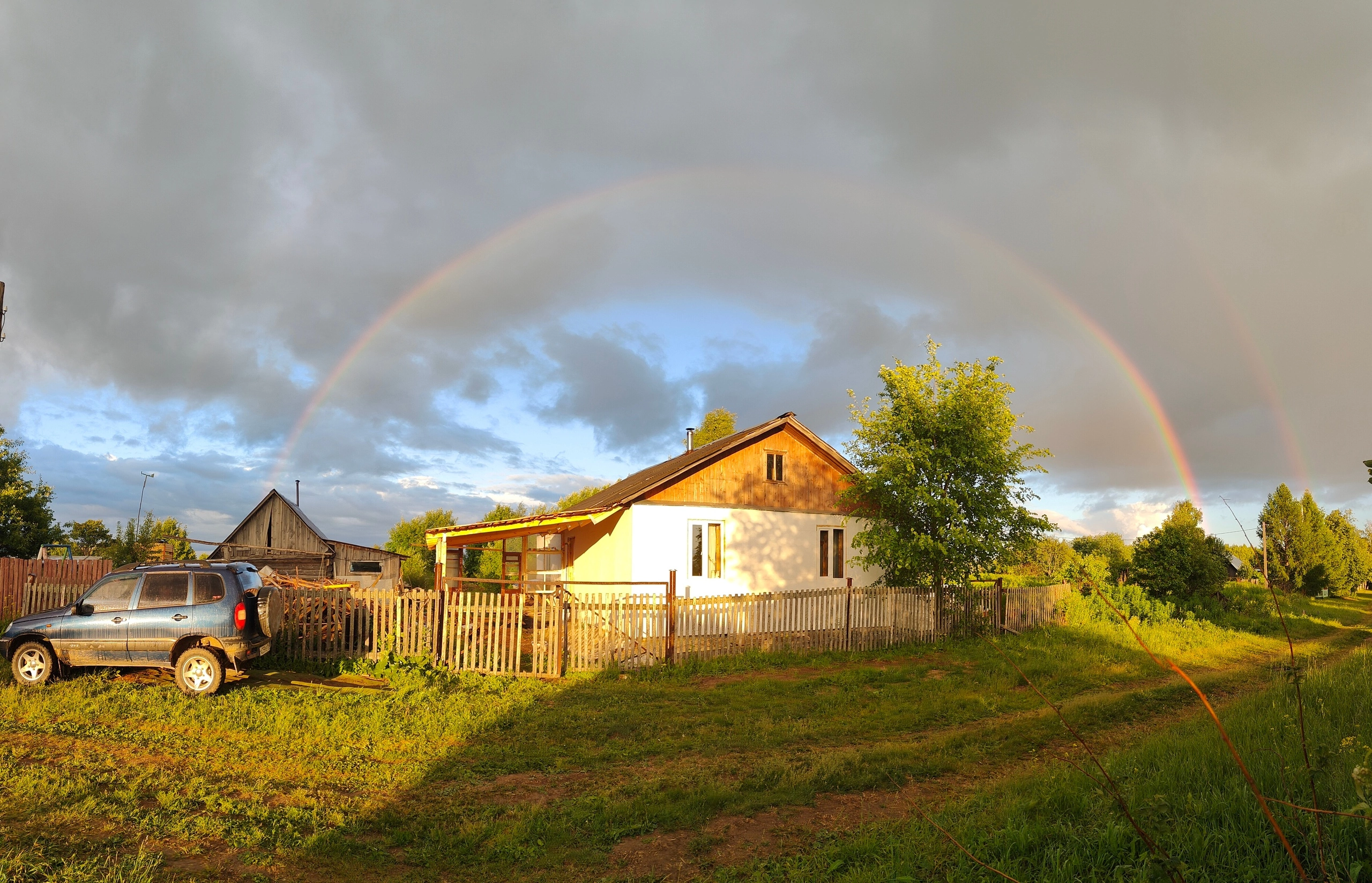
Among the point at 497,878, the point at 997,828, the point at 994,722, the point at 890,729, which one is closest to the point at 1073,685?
the point at 994,722

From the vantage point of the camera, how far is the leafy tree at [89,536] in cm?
4285

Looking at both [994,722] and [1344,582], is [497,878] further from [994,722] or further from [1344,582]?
[1344,582]

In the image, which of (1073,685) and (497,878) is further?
(1073,685)

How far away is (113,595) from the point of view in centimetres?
1216

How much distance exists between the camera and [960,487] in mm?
19062

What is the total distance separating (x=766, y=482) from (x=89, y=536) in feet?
155

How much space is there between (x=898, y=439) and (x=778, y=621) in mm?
6152

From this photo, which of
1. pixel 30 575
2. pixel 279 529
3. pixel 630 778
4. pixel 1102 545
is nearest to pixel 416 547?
pixel 279 529

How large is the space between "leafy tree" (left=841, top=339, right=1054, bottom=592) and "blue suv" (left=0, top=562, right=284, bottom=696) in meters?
14.1

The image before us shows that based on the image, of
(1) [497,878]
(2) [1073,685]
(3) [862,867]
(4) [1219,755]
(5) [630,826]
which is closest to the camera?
(3) [862,867]

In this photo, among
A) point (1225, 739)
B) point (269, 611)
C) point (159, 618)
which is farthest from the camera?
point (269, 611)

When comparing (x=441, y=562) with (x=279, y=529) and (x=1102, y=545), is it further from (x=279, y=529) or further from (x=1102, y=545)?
(x=1102, y=545)

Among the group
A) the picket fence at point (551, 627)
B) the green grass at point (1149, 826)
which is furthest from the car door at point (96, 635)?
the green grass at point (1149, 826)

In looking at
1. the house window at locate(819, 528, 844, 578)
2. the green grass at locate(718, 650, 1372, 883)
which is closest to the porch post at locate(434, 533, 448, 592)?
the green grass at locate(718, 650, 1372, 883)
